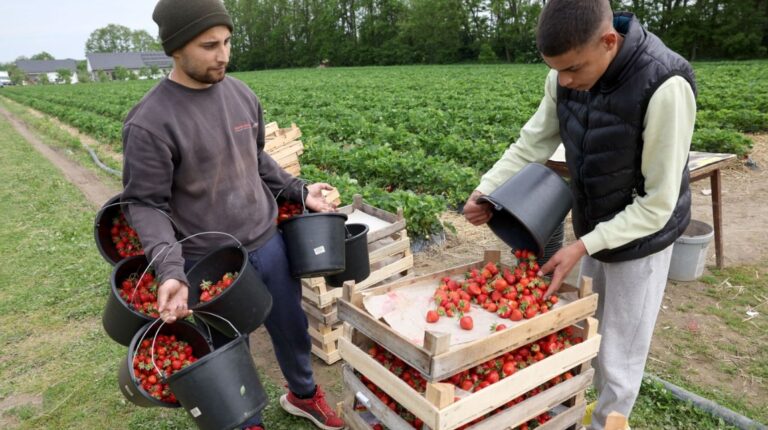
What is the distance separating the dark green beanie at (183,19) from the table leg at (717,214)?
4.38m

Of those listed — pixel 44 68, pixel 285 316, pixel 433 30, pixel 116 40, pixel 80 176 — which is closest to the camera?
pixel 285 316

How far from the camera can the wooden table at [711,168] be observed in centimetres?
429

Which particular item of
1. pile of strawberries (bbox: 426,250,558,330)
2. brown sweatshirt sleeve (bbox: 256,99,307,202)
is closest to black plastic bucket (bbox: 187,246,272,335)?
brown sweatshirt sleeve (bbox: 256,99,307,202)

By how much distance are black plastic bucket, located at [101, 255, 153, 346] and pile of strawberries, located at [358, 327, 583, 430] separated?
1045mm

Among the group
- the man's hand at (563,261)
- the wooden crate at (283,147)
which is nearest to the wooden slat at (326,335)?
the man's hand at (563,261)

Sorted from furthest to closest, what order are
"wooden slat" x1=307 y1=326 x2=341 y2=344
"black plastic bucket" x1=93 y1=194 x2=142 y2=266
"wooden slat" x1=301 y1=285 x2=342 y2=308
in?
1. "wooden slat" x1=307 y1=326 x2=341 y2=344
2. "wooden slat" x1=301 y1=285 x2=342 y2=308
3. "black plastic bucket" x1=93 y1=194 x2=142 y2=266

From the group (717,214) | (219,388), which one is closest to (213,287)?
(219,388)

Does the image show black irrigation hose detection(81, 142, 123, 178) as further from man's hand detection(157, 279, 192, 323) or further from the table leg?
the table leg

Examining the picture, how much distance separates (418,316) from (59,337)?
3753 millimetres

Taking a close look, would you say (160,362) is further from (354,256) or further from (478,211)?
(478,211)

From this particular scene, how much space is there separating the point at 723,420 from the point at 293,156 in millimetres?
4451

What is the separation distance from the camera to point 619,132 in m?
2.05

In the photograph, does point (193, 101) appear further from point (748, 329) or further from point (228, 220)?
point (748, 329)

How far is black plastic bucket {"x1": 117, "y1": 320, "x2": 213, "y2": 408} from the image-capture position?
2133 millimetres
